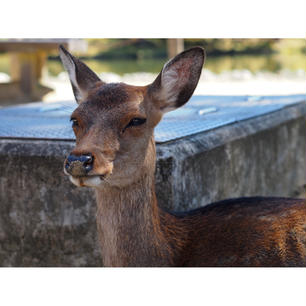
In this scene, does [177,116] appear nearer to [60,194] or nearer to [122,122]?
[60,194]

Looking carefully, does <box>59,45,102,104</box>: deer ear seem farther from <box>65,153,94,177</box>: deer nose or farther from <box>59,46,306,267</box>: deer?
<box>65,153,94,177</box>: deer nose

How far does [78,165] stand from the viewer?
285 centimetres

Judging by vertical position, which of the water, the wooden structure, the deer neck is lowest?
the deer neck

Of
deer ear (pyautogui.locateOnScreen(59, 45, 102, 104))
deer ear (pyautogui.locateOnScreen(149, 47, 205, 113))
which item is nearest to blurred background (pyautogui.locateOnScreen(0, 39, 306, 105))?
deer ear (pyautogui.locateOnScreen(59, 45, 102, 104))

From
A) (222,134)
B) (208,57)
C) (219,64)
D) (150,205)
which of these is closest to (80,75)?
(150,205)

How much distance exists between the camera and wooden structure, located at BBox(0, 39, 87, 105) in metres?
11.2

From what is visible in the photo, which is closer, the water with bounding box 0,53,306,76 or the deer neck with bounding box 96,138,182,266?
the deer neck with bounding box 96,138,182,266

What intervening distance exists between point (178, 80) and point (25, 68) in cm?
907

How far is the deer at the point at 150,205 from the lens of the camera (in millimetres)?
3148

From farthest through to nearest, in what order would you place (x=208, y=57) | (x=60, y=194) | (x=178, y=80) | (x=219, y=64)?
(x=208, y=57) < (x=219, y=64) < (x=60, y=194) < (x=178, y=80)

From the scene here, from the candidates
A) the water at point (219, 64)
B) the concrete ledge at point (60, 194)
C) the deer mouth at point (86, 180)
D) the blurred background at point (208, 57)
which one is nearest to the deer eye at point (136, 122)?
the deer mouth at point (86, 180)

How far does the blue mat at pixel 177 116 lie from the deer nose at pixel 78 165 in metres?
1.35

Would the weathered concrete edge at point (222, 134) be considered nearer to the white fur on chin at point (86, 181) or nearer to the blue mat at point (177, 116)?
the blue mat at point (177, 116)
